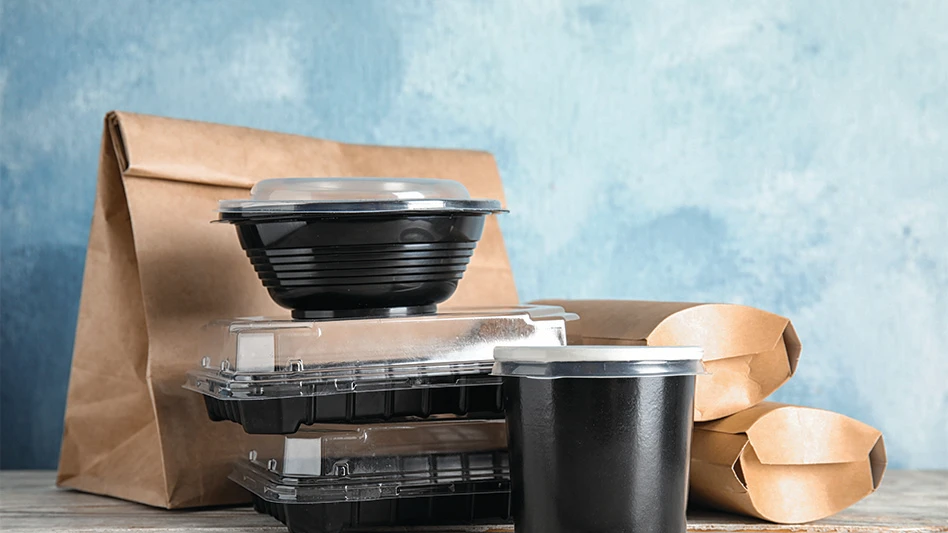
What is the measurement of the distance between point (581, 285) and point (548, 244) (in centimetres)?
10

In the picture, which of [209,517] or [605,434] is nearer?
[605,434]

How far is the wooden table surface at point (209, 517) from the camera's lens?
3.62 ft

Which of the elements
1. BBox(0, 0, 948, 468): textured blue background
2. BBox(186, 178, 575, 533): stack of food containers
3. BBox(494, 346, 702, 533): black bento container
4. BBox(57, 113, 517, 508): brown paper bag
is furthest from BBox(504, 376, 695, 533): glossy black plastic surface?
BBox(0, 0, 948, 468): textured blue background

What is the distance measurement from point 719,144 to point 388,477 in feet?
3.20

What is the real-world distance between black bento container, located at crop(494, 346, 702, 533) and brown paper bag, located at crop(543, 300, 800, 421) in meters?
0.21

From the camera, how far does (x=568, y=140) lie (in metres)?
1.73

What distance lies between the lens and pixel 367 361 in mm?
1045

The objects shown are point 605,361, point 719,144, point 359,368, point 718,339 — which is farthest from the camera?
point 719,144

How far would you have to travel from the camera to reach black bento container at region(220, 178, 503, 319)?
Answer: 1.04 m

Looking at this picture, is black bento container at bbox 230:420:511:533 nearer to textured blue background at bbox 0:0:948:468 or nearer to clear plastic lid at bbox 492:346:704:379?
clear plastic lid at bbox 492:346:704:379

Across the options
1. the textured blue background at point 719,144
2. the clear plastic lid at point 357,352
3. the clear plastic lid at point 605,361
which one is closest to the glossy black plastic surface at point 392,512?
the clear plastic lid at point 357,352

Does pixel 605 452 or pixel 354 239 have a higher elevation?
pixel 354 239

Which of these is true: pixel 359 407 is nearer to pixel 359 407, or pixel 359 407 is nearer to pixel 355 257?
pixel 359 407

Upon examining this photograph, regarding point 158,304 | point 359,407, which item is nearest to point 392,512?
point 359,407
